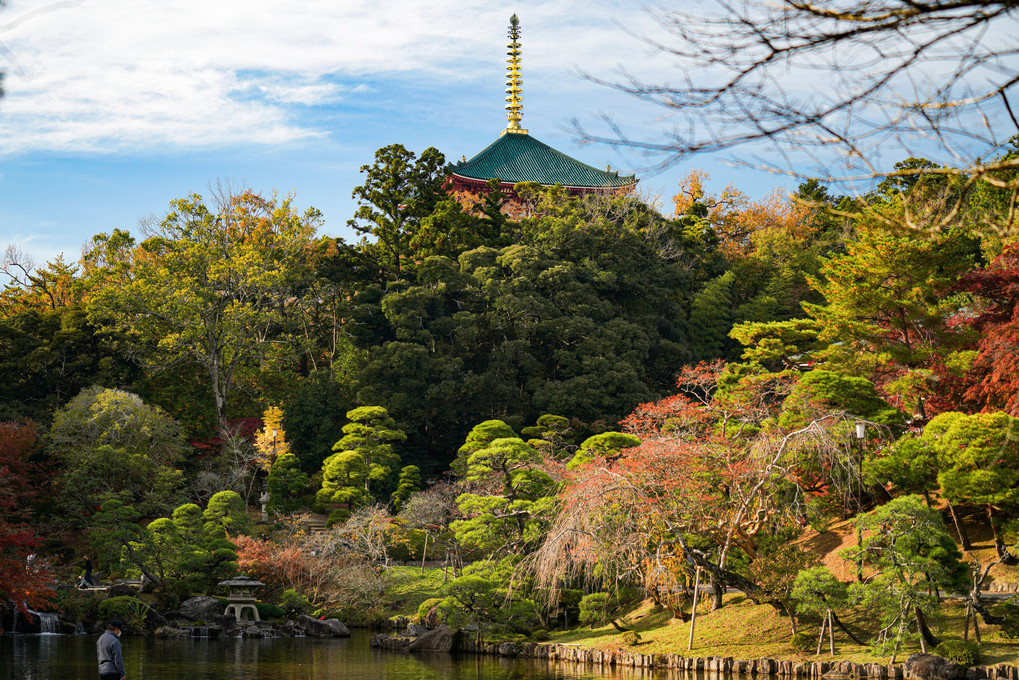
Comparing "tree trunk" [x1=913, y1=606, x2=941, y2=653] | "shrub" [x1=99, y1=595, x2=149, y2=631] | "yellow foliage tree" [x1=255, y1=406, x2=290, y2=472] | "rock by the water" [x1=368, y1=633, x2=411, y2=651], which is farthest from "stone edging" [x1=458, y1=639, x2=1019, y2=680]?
"yellow foliage tree" [x1=255, y1=406, x2=290, y2=472]

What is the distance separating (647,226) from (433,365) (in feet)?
33.4

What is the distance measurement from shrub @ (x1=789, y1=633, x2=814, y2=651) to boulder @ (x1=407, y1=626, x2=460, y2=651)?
5.53 m

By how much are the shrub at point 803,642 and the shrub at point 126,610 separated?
11.5 meters

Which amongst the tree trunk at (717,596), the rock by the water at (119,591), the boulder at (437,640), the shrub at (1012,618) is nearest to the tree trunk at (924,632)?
the shrub at (1012,618)

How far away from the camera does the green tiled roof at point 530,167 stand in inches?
1438

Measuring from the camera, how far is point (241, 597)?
17391mm

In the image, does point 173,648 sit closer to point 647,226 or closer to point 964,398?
point 964,398

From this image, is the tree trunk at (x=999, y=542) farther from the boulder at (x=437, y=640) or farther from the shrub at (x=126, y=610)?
the shrub at (x=126, y=610)

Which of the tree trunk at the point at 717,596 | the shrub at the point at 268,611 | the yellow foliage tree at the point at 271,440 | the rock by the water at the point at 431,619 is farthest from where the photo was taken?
the yellow foliage tree at the point at 271,440

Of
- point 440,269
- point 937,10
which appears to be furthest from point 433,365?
point 937,10

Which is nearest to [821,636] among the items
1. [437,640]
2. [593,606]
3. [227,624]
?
[593,606]

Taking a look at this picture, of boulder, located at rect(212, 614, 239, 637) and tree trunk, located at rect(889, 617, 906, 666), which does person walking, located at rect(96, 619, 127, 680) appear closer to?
tree trunk, located at rect(889, 617, 906, 666)

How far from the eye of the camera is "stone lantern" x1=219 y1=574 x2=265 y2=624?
56.1ft

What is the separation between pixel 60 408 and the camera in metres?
22.7
